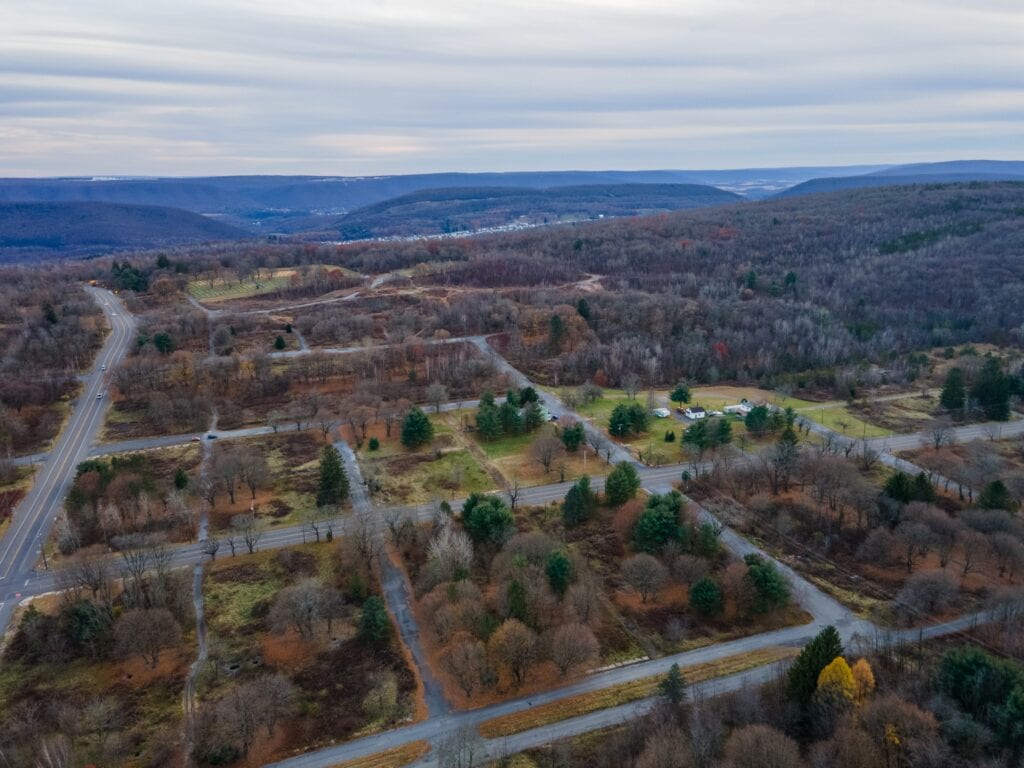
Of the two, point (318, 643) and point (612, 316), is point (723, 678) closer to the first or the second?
point (318, 643)

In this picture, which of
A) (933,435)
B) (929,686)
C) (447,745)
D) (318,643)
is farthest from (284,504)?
(933,435)

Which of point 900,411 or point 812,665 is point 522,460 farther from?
point 900,411

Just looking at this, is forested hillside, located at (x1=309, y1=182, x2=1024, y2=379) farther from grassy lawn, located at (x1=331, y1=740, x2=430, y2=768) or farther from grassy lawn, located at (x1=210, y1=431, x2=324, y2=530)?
grassy lawn, located at (x1=331, y1=740, x2=430, y2=768)

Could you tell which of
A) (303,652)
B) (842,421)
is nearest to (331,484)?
(303,652)

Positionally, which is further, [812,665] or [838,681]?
[812,665]

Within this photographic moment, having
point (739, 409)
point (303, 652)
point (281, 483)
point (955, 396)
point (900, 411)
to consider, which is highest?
point (955, 396)

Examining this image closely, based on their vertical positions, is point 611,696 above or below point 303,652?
above
